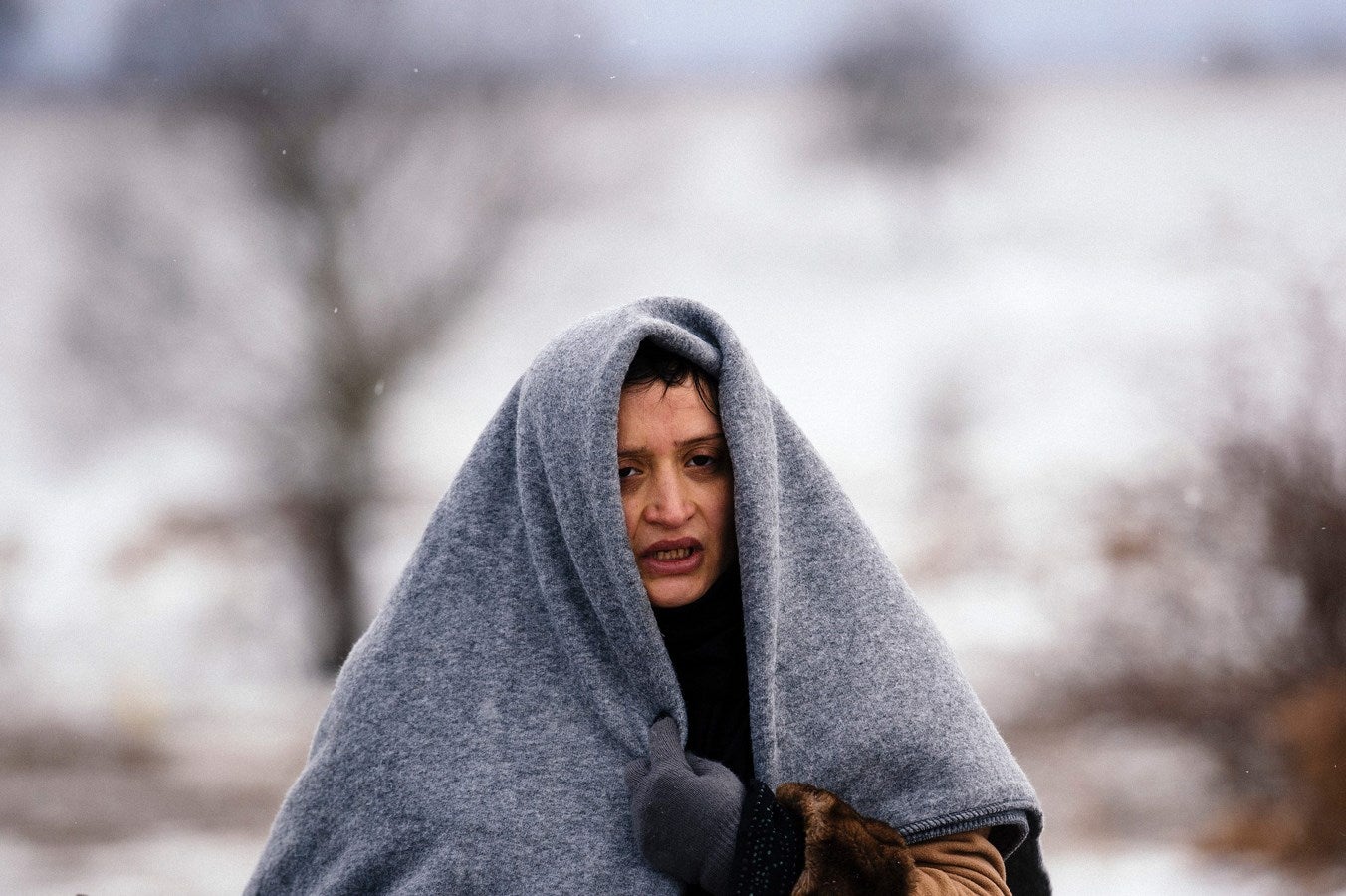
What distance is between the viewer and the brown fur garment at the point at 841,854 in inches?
58.8

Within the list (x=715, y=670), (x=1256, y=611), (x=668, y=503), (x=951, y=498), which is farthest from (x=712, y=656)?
(x=951, y=498)

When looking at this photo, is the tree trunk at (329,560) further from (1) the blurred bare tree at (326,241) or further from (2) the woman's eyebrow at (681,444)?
(2) the woman's eyebrow at (681,444)

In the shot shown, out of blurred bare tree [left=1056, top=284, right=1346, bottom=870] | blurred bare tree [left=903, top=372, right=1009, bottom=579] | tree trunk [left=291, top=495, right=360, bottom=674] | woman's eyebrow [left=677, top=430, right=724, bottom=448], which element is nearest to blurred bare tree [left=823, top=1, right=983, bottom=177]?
blurred bare tree [left=903, top=372, right=1009, bottom=579]

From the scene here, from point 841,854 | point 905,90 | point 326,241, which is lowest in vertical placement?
point 841,854

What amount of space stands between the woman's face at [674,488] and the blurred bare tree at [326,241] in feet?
19.2

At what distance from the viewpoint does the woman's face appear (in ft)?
5.49

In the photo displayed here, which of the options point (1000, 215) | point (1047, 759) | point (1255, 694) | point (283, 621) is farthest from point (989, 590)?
point (283, 621)

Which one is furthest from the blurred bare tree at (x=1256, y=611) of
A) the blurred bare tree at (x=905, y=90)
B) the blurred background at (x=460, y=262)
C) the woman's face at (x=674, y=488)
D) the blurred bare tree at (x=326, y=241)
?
the blurred bare tree at (x=326, y=241)

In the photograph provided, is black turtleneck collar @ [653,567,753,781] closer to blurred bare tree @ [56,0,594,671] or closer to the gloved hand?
the gloved hand

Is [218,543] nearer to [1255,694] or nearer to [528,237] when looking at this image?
[528,237]

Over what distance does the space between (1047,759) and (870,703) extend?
408 cm

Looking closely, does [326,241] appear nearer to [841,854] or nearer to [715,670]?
[715,670]

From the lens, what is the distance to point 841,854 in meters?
1.50

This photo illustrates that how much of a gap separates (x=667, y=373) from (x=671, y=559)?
256 millimetres
